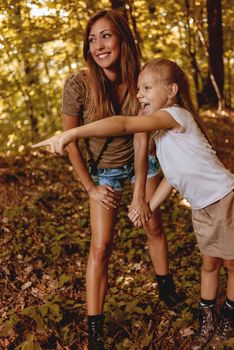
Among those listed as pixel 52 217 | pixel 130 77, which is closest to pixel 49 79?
pixel 52 217

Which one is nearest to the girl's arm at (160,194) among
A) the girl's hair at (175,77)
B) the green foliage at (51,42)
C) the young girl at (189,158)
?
the young girl at (189,158)

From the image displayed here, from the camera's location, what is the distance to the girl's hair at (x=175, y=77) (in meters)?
2.42

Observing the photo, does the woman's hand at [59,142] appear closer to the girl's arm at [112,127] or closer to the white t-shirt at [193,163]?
the girl's arm at [112,127]

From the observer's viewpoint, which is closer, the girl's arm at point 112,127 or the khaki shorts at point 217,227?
the girl's arm at point 112,127

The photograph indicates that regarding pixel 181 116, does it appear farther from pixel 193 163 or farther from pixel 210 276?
pixel 210 276

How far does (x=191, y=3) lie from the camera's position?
8008mm

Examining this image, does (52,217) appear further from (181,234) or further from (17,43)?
(17,43)

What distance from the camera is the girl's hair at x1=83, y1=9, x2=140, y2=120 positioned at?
2578mm

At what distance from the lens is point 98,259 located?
2.76 meters

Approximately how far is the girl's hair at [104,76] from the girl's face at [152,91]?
0.72ft

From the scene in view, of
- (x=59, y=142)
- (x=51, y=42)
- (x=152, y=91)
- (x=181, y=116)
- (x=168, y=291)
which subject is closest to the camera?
(x=59, y=142)

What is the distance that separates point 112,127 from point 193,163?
69cm

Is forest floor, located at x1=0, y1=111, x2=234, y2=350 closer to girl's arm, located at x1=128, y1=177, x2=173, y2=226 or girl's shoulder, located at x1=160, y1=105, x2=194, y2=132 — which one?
girl's arm, located at x1=128, y1=177, x2=173, y2=226

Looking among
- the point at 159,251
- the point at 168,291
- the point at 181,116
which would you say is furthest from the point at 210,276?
the point at 181,116
